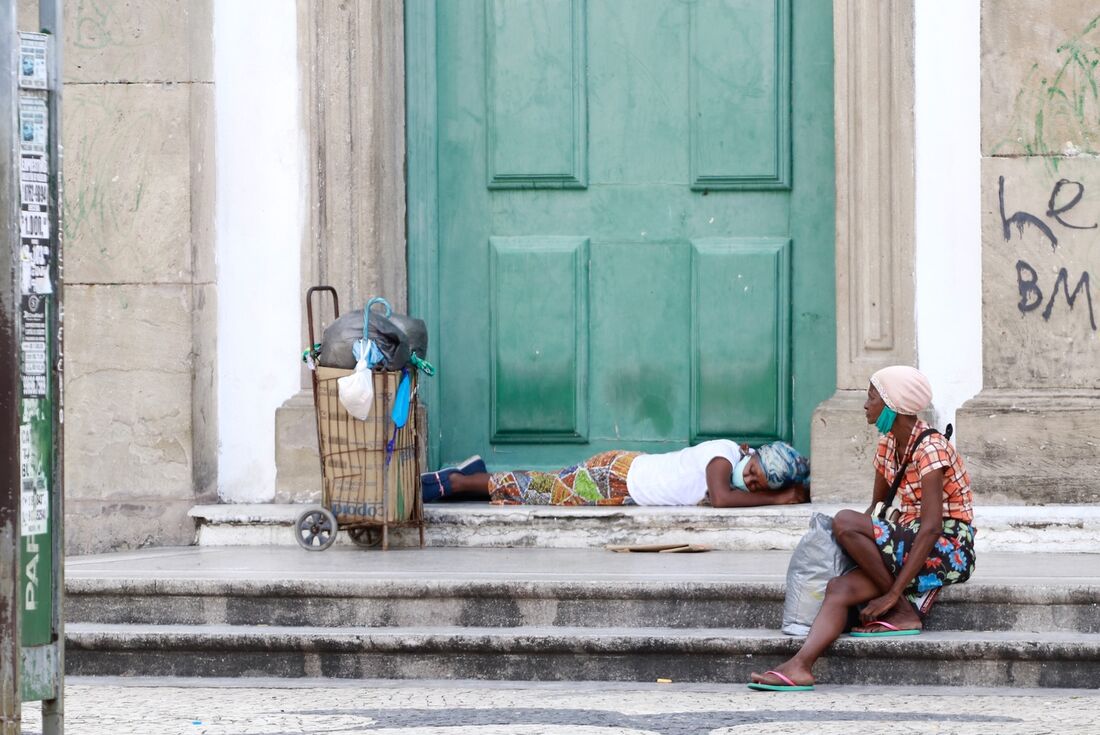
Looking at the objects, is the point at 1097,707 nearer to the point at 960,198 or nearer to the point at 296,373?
the point at 960,198

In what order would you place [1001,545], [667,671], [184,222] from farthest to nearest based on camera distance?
[184,222]
[1001,545]
[667,671]

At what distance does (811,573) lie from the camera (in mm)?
6219

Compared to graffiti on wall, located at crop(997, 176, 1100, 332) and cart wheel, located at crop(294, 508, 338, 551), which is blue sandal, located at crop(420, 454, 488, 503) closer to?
cart wheel, located at crop(294, 508, 338, 551)

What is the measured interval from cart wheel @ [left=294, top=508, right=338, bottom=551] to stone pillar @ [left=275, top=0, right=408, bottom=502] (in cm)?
45

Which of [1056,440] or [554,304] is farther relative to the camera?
[554,304]

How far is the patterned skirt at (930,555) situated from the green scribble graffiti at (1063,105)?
7.12 ft

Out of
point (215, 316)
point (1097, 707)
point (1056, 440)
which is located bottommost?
point (1097, 707)

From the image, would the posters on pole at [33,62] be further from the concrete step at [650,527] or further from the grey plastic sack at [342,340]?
the concrete step at [650,527]

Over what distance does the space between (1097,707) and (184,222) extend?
446 centimetres

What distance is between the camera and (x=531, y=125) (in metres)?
8.50

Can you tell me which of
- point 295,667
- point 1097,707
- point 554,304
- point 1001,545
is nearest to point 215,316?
point 554,304

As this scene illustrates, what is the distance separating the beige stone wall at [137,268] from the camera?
8250 millimetres

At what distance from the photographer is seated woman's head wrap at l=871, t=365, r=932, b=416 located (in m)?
6.32

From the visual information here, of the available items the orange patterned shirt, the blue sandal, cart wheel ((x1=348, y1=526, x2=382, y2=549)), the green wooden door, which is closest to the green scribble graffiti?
the green wooden door
